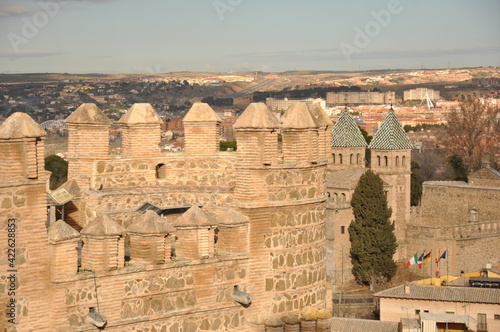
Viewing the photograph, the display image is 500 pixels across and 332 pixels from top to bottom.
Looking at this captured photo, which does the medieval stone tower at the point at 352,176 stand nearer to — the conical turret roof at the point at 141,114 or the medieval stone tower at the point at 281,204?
the conical turret roof at the point at 141,114

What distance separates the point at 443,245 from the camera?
5356cm

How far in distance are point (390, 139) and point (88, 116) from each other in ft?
146

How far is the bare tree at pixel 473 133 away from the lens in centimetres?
8706

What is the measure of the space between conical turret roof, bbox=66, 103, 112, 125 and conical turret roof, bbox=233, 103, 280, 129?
196cm

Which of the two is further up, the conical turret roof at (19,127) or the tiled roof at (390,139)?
the conical turret roof at (19,127)

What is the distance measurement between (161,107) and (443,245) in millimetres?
45717

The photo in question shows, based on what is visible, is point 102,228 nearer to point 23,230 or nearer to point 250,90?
point 23,230

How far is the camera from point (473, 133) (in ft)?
297

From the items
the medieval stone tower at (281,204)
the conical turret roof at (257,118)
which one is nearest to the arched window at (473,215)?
the medieval stone tower at (281,204)

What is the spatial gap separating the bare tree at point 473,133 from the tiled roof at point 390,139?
84.1ft

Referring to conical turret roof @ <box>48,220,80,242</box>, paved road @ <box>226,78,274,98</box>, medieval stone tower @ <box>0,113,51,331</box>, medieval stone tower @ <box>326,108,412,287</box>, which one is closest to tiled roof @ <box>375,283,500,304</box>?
medieval stone tower @ <box>326,108,412,287</box>

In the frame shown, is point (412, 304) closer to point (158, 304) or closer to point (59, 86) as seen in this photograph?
point (158, 304)

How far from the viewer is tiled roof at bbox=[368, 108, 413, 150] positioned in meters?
57.4

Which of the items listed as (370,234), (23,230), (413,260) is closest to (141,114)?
(23,230)
